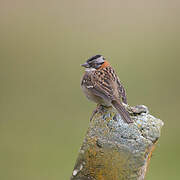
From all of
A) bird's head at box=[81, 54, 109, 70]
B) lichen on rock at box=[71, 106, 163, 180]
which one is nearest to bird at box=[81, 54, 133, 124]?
bird's head at box=[81, 54, 109, 70]

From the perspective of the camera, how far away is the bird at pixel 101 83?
19.0 feet

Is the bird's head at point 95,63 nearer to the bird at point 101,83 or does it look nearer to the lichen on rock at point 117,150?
Answer: the bird at point 101,83

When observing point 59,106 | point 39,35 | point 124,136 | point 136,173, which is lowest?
point 136,173

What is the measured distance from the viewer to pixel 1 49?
56.9 ft

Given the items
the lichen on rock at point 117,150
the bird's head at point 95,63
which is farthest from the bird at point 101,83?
the lichen on rock at point 117,150

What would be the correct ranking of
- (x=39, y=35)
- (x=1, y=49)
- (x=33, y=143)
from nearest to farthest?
(x=33, y=143), (x=1, y=49), (x=39, y=35)

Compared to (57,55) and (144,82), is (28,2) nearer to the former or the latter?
(57,55)

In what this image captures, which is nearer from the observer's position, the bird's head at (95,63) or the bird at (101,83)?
the bird at (101,83)

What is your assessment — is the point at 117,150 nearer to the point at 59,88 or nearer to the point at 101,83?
the point at 101,83

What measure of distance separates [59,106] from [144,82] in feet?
8.71

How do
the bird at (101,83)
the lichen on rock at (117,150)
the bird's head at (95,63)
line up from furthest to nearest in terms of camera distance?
the bird's head at (95,63) < the bird at (101,83) < the lichen on rock at (117,150)

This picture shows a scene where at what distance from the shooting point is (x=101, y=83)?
6168mm

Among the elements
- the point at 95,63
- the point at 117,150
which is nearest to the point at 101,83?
the point at 95,63

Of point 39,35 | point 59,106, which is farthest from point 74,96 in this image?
point 39,35
